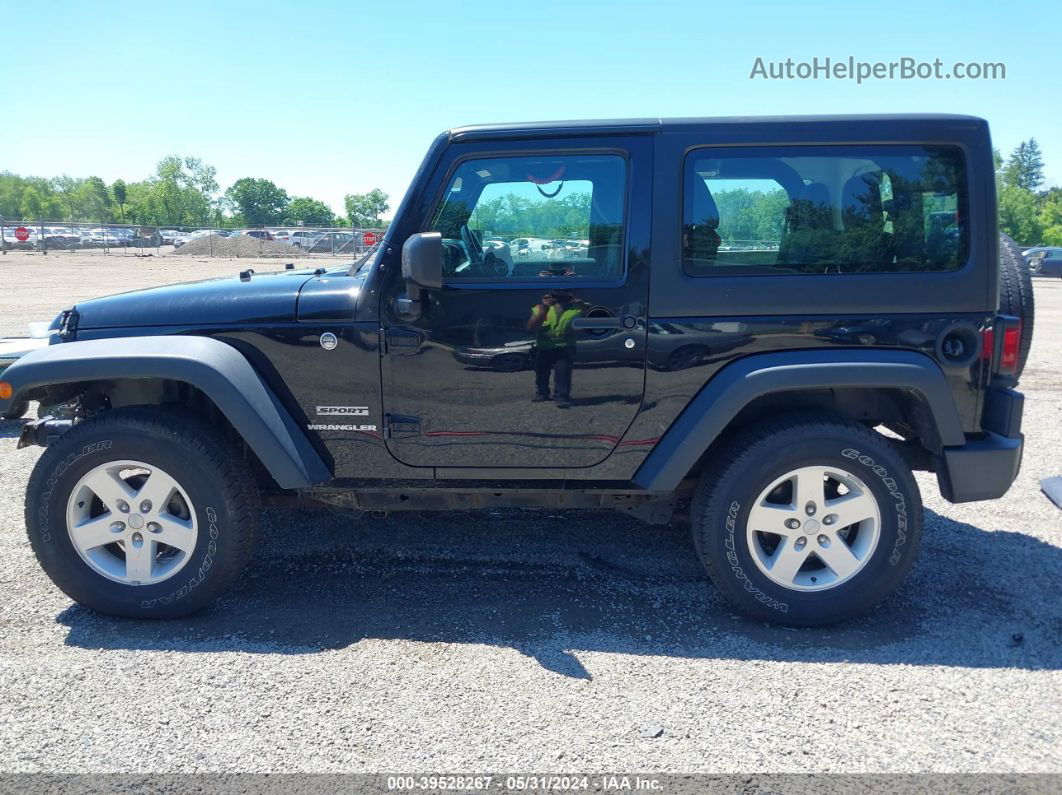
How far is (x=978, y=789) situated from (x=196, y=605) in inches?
120

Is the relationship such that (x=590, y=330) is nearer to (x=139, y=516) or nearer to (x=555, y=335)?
(x=555, y=335)

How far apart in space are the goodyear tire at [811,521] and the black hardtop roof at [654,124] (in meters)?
1.28

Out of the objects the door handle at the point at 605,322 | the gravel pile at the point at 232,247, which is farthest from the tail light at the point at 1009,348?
the gravel pile at the point at 232,247

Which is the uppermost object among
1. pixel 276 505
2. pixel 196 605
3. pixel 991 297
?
pixel 991 297

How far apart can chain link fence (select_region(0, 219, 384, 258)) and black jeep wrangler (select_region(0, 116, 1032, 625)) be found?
31.5 m

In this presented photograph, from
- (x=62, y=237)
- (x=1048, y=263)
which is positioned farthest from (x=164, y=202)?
(x=1048, y=263)

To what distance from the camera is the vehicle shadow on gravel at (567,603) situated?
3164 millimetres

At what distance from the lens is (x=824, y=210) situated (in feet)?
10.7

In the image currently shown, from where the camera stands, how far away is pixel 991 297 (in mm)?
3197

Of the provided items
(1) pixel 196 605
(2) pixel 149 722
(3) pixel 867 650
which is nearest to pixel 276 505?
(1) pixel 196 605

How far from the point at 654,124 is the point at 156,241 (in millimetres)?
45308

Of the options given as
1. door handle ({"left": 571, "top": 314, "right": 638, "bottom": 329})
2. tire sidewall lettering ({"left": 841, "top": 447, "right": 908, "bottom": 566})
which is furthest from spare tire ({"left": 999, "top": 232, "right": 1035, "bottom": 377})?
door handle ({"left": 571, "top": 314, "right": 638, "bottom": 329})

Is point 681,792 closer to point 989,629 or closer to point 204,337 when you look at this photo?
point 989,629

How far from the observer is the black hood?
3.36m
